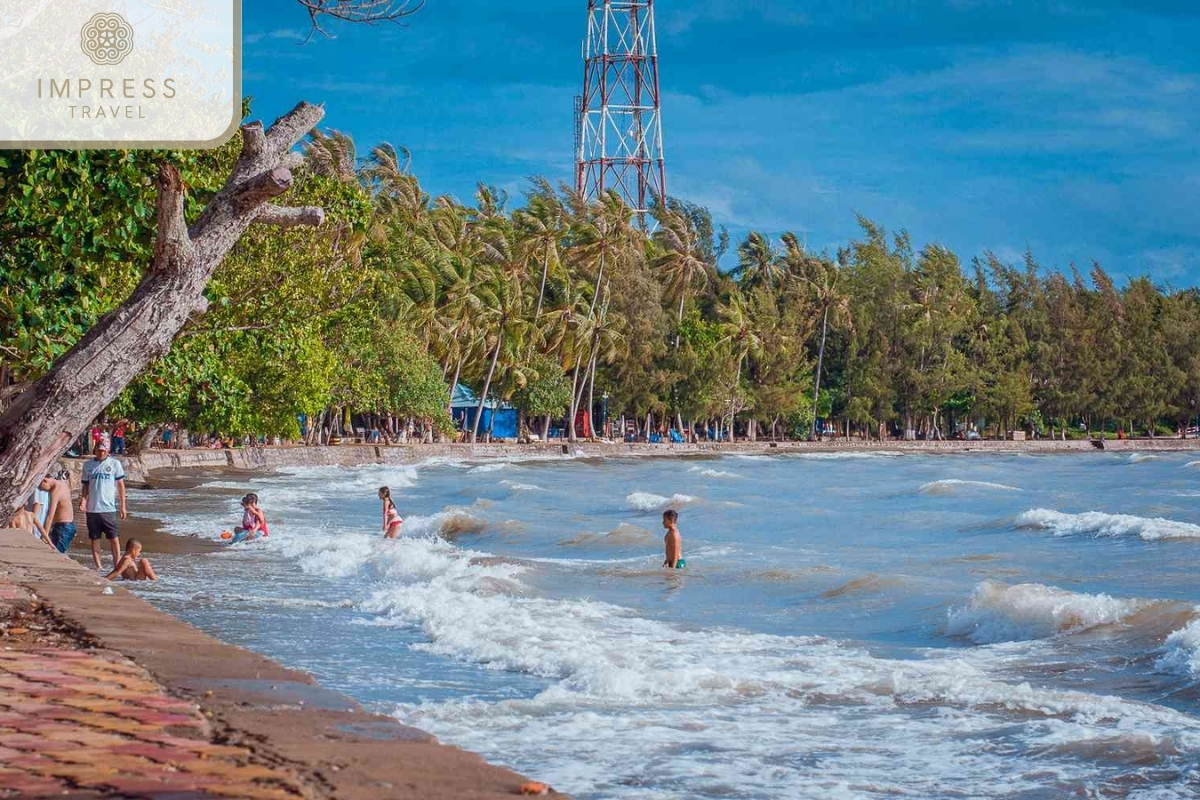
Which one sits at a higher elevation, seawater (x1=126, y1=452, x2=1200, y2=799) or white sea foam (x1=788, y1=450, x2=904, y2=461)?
white sea foam (x1=788, y1=450, x2=904, y2=461)

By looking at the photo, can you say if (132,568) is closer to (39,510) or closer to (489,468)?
(39,510)

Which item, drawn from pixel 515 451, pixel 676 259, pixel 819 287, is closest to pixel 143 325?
pixel 515 451

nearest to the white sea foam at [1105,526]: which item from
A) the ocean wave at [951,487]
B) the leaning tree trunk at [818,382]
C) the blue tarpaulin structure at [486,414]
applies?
the ocean wave at [951,487]

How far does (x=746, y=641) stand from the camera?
11.0m

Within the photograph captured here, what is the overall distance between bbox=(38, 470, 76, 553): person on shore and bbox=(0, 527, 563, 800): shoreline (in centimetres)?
625

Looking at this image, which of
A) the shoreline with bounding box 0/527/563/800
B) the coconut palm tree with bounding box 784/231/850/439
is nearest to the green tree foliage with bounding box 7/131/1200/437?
the coconut palm tree with bounding box 784/231/850/439

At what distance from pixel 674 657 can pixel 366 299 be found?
17196 millimetres

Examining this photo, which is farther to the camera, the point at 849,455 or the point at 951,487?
the point at 849,455

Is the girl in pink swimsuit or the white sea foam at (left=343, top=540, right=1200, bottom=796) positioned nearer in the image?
the white sea foam at (left=343, top=540, right=1200, bottom=796)

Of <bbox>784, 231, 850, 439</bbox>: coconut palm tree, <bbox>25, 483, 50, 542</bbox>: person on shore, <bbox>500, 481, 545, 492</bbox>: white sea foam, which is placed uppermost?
<bbox>784, 231, 850, 439</bbox>: coconut palm tree

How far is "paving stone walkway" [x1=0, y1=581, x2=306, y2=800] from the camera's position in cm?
366

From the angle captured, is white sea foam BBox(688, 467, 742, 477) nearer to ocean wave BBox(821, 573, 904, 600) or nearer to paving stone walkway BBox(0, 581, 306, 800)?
ocean wave BBox(821, 573, 904, 600)

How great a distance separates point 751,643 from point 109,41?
22.2ft

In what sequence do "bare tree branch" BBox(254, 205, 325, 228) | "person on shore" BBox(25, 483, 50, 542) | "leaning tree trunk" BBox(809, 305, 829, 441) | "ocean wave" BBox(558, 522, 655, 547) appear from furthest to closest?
"leaning tree trunk" BBox(809, 305, 829, 441) < "ocean wave" BBox(558, 522, 655, 547) < "person on shore" BBox(25, 483, 50, 542) < "bare tree branch" BBox(254, 205, 325, 228)
